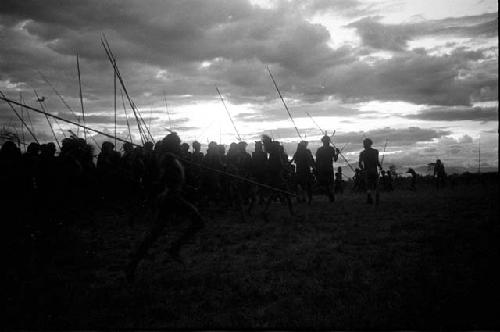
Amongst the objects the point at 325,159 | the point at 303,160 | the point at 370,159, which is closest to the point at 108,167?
the point at 303,160

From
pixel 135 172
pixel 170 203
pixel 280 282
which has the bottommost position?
pixel 280 282

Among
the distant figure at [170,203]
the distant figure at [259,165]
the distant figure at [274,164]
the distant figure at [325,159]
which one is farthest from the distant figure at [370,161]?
the distant figure at [170,203]

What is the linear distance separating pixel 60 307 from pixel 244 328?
226 cm

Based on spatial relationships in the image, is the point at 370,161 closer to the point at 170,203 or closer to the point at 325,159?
the point at 325,159

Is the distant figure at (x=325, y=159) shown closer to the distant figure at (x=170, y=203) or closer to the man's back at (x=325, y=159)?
the man's back at (x=325, y=159)

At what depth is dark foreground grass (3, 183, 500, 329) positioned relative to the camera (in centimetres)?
375

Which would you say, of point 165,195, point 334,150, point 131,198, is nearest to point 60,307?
point 165,195

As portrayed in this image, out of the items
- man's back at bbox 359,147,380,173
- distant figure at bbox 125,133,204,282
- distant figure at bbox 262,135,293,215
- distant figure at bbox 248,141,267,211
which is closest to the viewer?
distant figure at bbox 125,133,204,282

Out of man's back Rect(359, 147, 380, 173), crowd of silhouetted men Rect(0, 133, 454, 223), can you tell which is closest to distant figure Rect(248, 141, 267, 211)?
crowd of silhouetted men Rect(0, 133, 454, 223)

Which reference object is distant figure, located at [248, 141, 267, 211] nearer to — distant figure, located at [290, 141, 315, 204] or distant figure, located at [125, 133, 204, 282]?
distant figure, located at [290, 141, 315, 204]

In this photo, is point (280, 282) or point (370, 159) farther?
point (370, 159)

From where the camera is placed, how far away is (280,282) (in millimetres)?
4852

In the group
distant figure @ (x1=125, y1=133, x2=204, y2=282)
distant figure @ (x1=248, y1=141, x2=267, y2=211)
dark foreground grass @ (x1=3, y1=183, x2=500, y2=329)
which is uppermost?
distant figure @ (x1=248, y1=141, x2=267, y2=211)

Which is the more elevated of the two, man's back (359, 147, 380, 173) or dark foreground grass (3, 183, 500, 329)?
man's back (359, 147, 380, 173)
